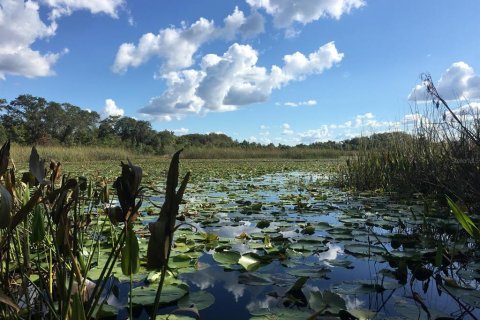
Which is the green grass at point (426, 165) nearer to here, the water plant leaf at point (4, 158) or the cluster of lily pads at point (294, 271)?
the cluster of lily pads at point (294, 271)

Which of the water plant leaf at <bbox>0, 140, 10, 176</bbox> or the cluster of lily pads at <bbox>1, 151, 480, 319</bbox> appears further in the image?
the cluster of lily pads at <bbox>1, 151, 480, 319</bbox>

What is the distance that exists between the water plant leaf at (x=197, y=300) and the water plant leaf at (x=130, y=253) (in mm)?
666

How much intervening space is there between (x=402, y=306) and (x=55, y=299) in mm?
1497

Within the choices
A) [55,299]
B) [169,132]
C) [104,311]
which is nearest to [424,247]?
[104,311]

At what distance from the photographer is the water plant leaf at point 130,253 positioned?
102 centimetres

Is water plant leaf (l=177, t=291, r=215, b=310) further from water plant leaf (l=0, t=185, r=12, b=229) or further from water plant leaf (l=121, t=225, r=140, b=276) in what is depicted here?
water plant leaf (l=0, t=185, r=12, b=229)

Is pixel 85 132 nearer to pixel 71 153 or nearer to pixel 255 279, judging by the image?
pixel 71 153

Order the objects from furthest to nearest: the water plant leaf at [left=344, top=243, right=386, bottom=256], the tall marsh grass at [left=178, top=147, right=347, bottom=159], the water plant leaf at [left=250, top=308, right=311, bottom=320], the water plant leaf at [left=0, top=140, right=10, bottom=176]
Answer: the tall marsh grass at [left=178, top=147, right=347, bottom=159] → the water plant leaf at [left=344, top=243, right=386, bottom=256] → the water plant leaf at [left=250, top=308, right=311, bottom=320] → the water plant leaf at [left=0, top=140, right=10, bottom=176]

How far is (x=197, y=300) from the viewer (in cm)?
175

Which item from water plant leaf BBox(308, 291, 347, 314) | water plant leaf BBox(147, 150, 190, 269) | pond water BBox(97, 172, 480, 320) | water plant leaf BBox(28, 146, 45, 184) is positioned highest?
water plant leaf BBox(28, 146, 45, 184)

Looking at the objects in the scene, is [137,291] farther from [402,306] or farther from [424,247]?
[424,247]

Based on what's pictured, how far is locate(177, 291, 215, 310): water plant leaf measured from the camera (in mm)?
1685

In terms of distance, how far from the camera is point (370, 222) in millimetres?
3705

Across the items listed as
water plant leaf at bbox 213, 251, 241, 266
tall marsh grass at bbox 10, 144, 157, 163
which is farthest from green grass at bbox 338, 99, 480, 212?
tall marsh grass at bbox 10, 144, 157, 163
